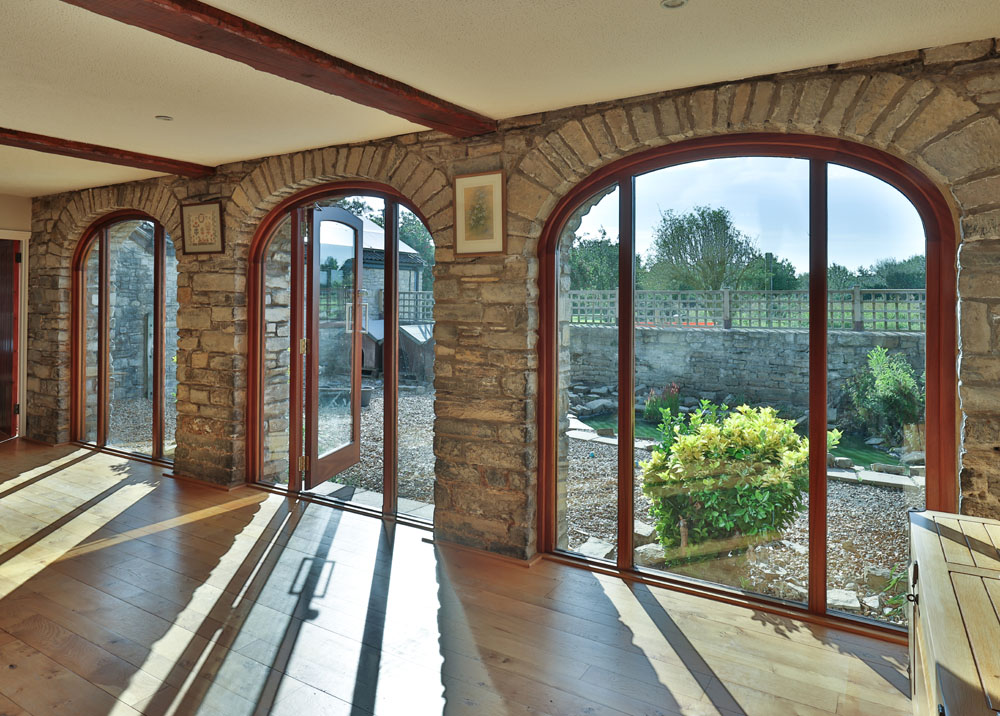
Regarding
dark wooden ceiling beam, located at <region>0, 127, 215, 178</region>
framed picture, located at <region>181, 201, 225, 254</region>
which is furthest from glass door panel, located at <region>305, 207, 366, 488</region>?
dark wooden ceiling beam, located at <region>0, 127, 215, 178</region>

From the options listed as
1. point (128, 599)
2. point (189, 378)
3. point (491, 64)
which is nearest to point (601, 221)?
point (491, 64)

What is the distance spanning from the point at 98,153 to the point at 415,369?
2.43m

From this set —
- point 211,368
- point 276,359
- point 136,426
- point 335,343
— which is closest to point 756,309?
point 335,343

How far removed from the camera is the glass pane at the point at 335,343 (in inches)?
186

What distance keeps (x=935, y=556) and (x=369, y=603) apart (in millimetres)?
2257

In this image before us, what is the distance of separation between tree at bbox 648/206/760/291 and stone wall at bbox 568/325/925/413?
9.5 inches

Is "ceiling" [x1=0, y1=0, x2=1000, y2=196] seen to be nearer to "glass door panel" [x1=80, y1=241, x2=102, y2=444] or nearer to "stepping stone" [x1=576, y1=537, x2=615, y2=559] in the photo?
"stepping stone" [x1=576, y1=537, x2=615, y2=559]

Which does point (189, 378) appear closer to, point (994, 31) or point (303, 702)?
point (303, 702)

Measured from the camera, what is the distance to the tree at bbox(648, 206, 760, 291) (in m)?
3.29

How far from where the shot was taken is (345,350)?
4773mm

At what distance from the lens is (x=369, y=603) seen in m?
3.19

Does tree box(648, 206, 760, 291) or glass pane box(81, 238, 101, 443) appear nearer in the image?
tree box(648, 206, 760, 291)

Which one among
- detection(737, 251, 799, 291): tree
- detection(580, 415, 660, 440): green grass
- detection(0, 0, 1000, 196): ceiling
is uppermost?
detection(0, 0, 1000, 196): ceiling

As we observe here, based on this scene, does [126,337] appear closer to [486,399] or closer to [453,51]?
[486,399]
